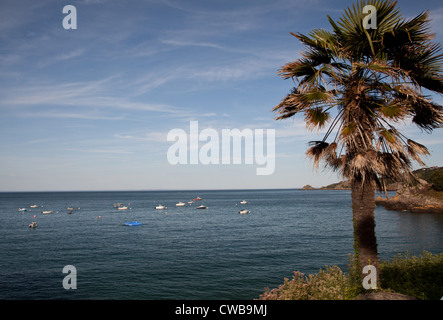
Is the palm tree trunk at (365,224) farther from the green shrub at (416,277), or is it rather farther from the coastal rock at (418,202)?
the coastal rock at (418,202)

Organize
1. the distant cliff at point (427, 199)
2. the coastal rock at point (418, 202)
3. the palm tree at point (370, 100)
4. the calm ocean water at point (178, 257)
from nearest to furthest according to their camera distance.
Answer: the palm tree at point (370, 100)
the calm ocean water at point (178, 257)
the coastal rock at point (418, 202)
the distant cliff at point (427, 199)

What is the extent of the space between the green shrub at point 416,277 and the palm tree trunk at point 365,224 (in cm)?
273

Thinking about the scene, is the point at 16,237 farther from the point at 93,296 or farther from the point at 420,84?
the point at 420,84

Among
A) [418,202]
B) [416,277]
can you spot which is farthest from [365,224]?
[418,202]

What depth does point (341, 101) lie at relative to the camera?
988 cm

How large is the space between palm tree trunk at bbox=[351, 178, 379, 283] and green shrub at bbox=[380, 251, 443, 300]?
2735 mm

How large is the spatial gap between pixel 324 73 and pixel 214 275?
24.5 metres

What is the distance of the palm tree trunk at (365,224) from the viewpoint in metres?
9.69

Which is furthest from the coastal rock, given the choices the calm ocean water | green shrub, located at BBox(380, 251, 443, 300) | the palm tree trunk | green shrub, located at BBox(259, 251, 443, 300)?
the palm tree trunk

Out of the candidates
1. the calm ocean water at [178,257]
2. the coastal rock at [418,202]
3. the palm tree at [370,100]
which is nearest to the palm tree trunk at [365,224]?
the palm tree at [370,100]
